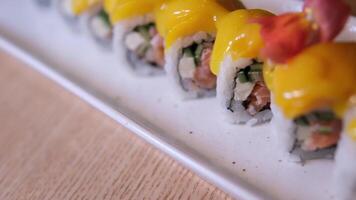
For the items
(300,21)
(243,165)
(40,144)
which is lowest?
(40,144)

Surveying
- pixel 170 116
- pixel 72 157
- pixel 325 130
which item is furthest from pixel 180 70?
pixel 325 130

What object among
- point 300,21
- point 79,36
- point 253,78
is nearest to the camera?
point 300,21

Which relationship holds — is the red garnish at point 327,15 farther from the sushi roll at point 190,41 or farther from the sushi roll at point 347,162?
the sushi roll at point 190,41

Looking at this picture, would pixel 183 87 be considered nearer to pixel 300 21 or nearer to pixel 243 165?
pixel 243 165

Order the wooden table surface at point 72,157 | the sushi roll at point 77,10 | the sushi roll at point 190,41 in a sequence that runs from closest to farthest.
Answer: the wooden table surface at point 72,157
the sushi roll at point 190,41
the sushi roll at point 77,10

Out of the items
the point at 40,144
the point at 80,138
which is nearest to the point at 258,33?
the point at 80,138

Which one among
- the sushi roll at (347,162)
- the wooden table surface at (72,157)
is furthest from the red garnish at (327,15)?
the wooden table surface at (72,157)
